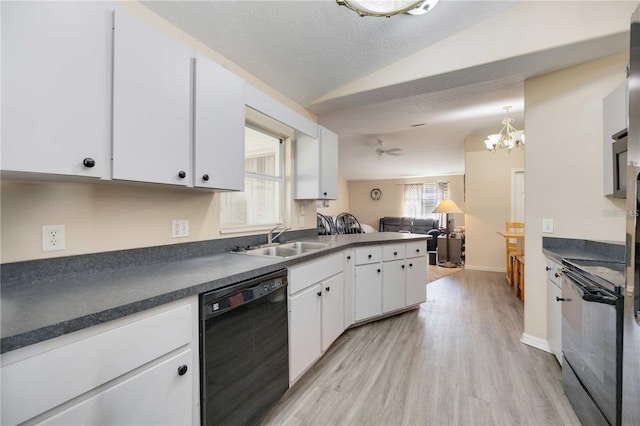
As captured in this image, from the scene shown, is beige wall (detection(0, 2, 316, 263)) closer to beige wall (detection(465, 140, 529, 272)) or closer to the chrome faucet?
the chrome faucet

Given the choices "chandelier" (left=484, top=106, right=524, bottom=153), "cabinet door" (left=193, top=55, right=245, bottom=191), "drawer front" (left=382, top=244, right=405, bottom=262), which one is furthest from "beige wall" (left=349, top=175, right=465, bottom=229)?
"cabinet door" (left=193, top=55, right=245, bottom=191)

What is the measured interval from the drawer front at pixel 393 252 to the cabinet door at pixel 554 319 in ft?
4.19

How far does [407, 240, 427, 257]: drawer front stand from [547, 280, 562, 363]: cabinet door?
4.01 ft

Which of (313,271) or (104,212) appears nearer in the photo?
(104,212)

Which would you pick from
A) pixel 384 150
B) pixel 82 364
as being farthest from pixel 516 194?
pixel 82 364

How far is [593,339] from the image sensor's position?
132cm

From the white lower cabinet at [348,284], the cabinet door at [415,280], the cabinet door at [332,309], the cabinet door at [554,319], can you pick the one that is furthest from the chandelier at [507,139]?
the cabinet door at [332,309]

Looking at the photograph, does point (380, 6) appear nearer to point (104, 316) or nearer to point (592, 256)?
point (104, 316)

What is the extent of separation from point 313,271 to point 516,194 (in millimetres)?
5060

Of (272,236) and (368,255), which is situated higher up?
(272,236)

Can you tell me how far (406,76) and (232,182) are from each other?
1.82m

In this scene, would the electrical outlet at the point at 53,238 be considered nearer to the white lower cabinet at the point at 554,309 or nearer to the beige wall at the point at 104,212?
the beige wall at the point at 104,212

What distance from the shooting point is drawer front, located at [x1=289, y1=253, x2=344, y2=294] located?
1.72 meters

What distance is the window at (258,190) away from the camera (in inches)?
88.3
